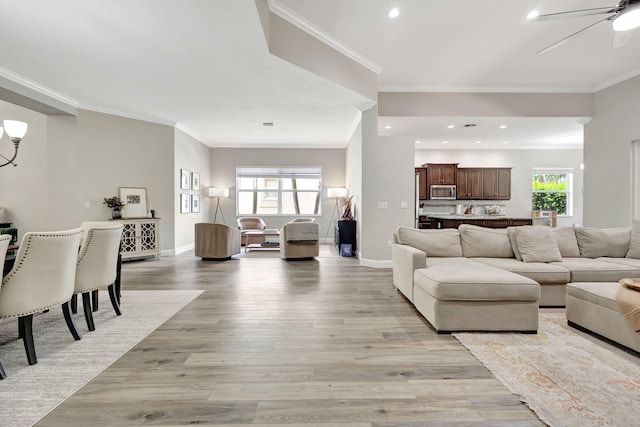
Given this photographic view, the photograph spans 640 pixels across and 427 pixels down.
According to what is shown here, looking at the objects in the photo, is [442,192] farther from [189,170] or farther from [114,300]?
[114,300]

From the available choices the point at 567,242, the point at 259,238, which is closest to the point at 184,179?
the point at 259,238

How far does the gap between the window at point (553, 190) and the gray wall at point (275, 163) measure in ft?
19.4

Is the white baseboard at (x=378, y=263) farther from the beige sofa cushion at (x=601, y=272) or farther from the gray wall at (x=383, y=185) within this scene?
the beige sofa cushion at (x=601, y=272)

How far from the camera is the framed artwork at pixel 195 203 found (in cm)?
760

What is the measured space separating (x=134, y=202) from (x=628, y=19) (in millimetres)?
7427

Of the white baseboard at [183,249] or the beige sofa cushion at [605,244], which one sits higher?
the beige sofa cushion at [605,244]

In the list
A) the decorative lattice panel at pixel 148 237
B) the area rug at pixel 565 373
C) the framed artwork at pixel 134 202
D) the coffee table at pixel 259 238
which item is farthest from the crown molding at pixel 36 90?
the area rug at pixel 565 373

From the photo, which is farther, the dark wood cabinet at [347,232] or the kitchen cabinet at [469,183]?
the kitchen cabinet at [469,183]

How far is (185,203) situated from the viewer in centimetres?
711

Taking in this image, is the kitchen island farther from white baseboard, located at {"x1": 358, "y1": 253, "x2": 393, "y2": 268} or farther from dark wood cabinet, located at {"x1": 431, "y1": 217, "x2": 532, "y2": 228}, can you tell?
white baseboard, located at {"x1": 358, "y1": 253, "x2": 393, "y2": 268}

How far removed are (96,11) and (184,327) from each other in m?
3.12

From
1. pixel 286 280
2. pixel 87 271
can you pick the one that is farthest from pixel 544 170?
pixel 87 271

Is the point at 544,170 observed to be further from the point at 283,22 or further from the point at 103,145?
the point at 103,145

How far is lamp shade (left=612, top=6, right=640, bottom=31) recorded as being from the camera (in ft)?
7.39
